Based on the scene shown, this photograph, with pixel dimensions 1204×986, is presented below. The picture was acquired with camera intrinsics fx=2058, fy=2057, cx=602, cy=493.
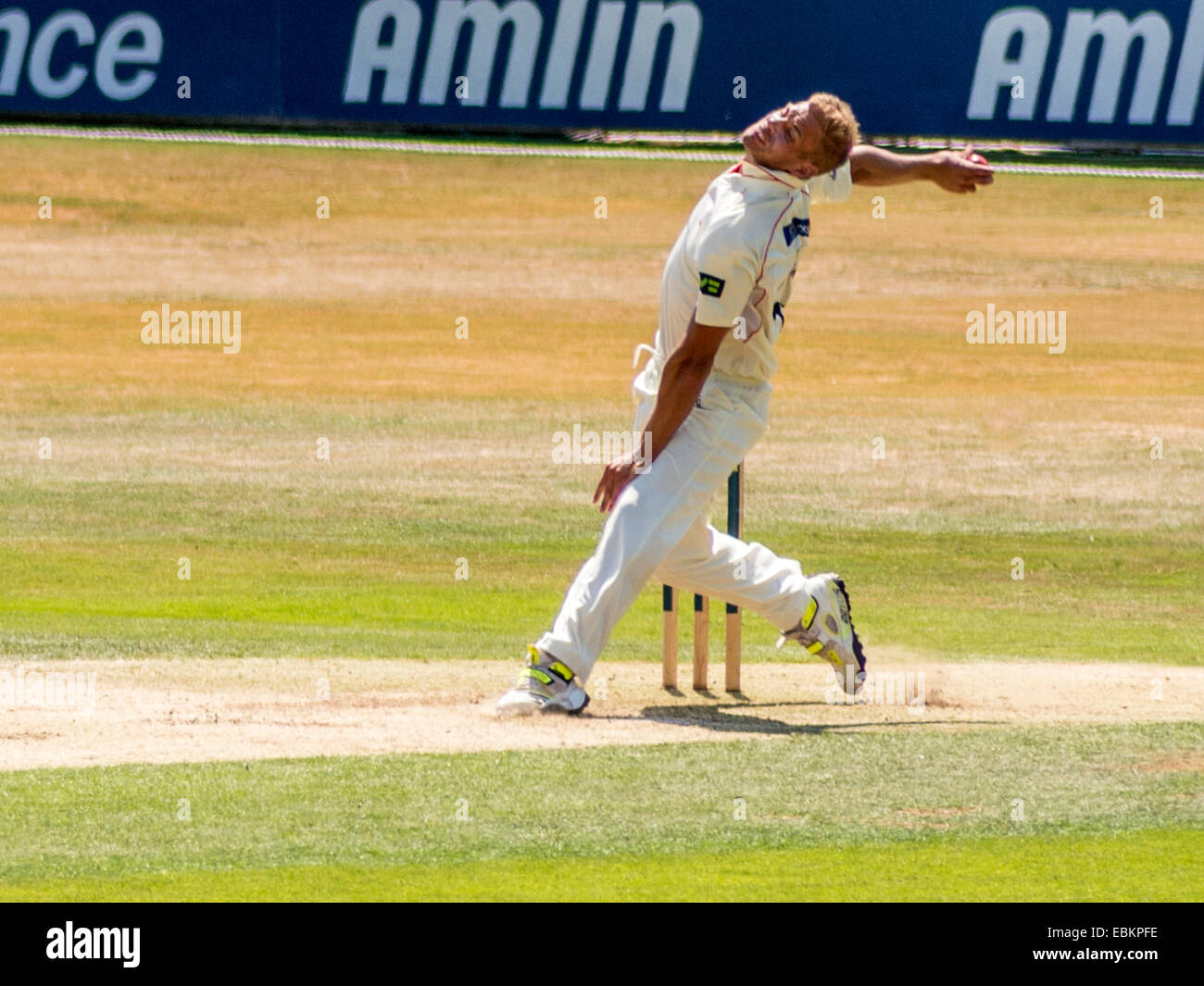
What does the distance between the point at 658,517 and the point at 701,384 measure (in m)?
0.57

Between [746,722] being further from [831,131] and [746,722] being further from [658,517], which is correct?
[831,131]

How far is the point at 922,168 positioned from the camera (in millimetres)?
8953

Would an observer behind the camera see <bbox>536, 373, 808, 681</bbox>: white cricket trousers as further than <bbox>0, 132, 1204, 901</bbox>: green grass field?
Yes

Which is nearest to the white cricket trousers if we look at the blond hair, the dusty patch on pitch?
the dusty patch on pitch

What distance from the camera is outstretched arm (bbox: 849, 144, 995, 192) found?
8898 mm

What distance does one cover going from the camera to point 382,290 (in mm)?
25281

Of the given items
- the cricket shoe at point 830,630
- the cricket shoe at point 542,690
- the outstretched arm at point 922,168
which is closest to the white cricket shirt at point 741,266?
the outstretched arm at point 922,168

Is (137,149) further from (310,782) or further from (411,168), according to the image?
(310,782)

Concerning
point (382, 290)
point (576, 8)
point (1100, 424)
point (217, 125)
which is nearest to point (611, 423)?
point (1100, 424)

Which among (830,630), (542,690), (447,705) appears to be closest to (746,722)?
(830,630)

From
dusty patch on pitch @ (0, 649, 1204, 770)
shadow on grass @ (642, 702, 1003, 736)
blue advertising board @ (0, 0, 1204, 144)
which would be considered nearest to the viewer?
dusty patch on pitch @ (0, 649, 1204, 770)

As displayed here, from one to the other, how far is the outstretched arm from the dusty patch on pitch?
2.33 meters

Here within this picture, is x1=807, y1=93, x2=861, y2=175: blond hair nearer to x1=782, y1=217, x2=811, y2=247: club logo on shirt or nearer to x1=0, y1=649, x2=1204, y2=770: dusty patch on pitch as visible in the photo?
x1=782, y1=217, x2=811, y2=247: club logo on shirt
